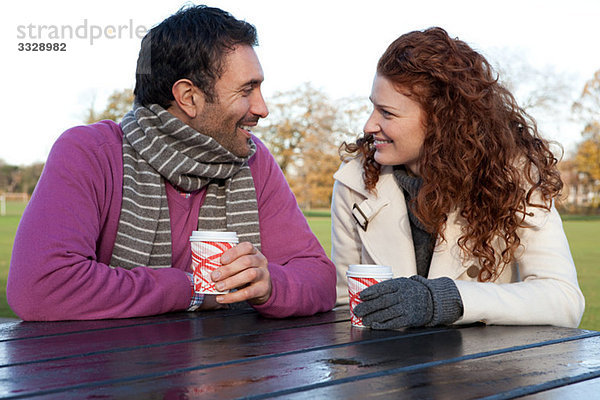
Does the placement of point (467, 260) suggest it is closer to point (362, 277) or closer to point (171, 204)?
point (362, 277)

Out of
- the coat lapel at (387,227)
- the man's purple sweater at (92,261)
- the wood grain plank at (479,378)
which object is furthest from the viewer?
the coat lapel at (387,227)

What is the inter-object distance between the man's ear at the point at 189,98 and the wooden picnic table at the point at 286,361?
91cm

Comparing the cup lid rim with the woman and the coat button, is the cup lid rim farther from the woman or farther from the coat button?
the coat button

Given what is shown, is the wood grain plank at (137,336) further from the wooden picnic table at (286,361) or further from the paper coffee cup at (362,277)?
the paper coffee cup at (362,277)

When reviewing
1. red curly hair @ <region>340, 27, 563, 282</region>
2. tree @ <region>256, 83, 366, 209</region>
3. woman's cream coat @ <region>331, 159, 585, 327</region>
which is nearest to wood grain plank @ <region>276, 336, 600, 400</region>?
woman's cream coat @ <region>331, 159, 585, 327</region>

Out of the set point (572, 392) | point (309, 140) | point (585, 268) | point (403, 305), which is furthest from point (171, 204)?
point (309, 140)

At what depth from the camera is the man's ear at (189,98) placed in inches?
102

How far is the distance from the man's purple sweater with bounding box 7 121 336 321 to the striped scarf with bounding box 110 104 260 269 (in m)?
0.05

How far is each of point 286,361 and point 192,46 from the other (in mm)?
1504

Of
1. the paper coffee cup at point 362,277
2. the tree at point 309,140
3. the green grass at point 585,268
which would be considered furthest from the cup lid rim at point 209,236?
the tree at point 309,140

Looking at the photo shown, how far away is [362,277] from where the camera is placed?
1.96 meters

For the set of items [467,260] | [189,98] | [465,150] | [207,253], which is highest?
[189,98]

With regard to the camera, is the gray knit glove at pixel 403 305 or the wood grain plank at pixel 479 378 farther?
the gray knit glove at pixel 403 305

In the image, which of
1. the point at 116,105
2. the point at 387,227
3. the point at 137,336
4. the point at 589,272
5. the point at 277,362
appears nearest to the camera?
the point at 277,362
